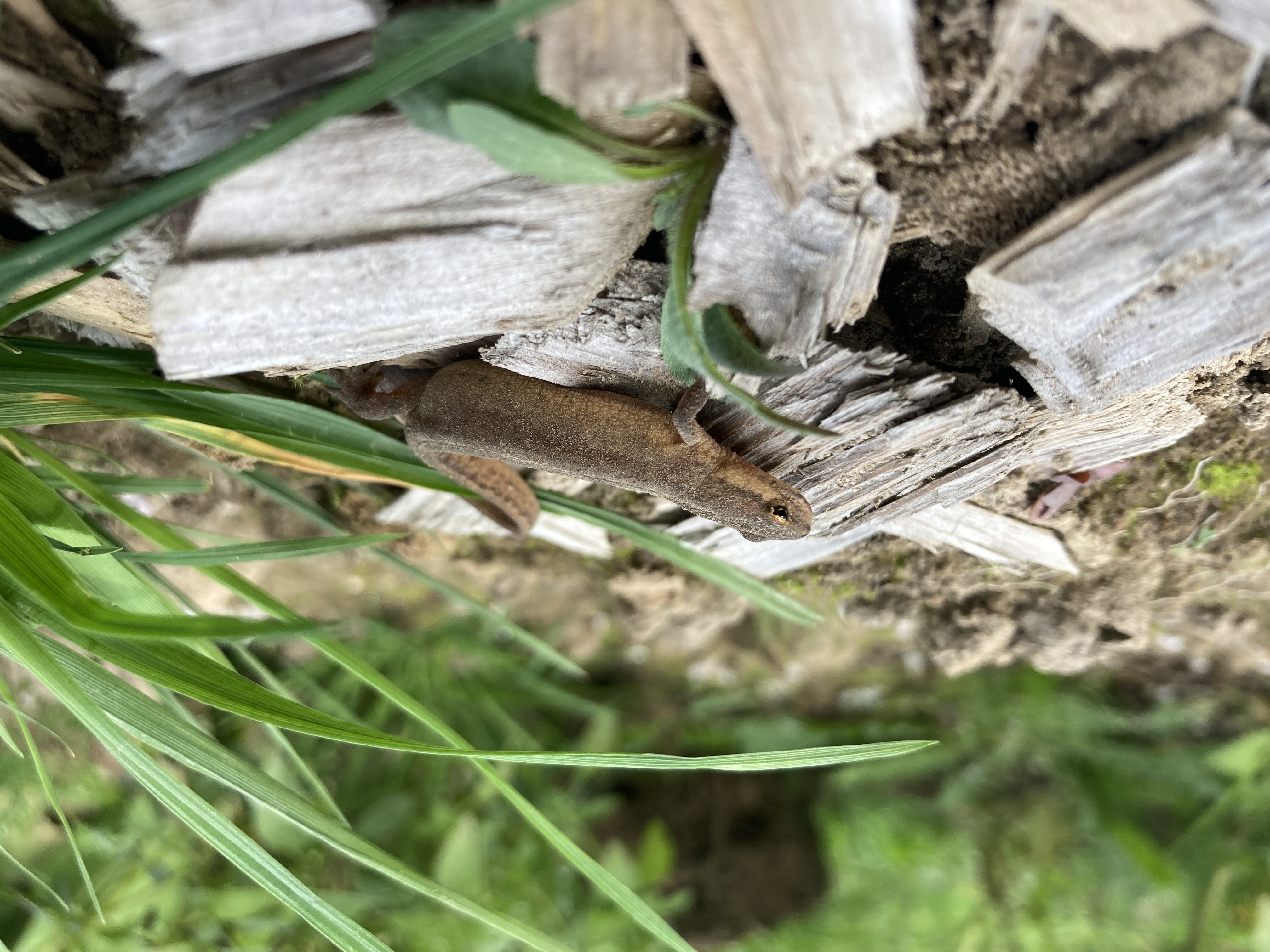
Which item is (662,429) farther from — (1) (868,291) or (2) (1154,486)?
(2) (1154,486)

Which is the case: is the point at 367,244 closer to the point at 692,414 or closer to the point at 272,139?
the point at 272,139

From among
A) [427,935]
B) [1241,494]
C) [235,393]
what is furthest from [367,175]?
[427,935]

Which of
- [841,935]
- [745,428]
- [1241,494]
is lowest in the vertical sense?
[841,935]

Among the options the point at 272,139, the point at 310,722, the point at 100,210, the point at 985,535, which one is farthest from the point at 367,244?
the point at 985,535

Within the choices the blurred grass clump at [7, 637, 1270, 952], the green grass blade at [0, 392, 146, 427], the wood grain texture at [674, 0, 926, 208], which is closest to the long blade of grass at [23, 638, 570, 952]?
the green grass blade at [0, 392, 146, 427]

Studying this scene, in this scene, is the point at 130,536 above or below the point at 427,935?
above

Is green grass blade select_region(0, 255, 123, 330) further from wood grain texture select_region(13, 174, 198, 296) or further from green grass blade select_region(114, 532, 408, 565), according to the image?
green grass blade select_region(114, 532, 408, 565)

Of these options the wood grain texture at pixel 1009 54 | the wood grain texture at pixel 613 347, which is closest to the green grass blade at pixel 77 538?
the wood grain texture at pixel 613 347
